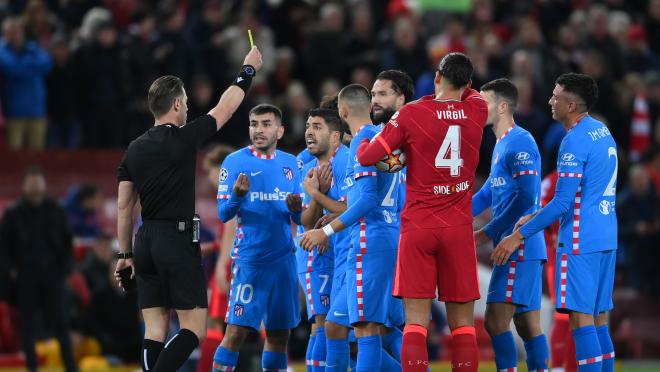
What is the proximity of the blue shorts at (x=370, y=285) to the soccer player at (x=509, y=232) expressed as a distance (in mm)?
1118

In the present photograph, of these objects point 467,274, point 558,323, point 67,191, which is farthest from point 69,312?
point 467,274

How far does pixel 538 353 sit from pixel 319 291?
206 cm

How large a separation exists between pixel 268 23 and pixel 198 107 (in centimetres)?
315

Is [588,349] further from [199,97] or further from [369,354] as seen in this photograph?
[199,97]

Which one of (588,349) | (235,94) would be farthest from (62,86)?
(588,349)

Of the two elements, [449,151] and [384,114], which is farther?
[384,114]

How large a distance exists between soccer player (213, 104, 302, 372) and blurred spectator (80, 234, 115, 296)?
6.13m

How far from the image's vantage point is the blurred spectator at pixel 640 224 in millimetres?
19438

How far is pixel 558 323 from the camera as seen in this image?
12.7m

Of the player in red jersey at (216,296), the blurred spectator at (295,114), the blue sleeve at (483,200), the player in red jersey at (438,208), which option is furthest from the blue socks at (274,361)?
the blurred spectator at (295,114)

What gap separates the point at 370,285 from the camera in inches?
406

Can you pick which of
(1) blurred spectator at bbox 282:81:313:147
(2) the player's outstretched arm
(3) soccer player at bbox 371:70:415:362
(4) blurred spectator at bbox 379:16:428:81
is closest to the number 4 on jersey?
(3) soccer player at bbox 371:70:415:362

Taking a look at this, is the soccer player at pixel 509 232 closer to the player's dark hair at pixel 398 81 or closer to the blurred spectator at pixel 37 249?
the player's dark hair at pixel 398 81

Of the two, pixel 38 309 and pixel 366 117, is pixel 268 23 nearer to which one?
pixel 38 309
